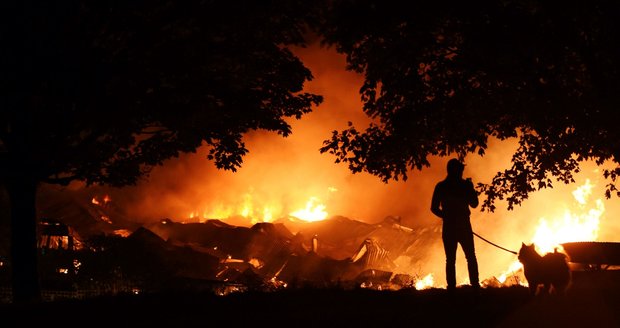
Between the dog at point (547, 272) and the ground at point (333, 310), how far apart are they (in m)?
0.23

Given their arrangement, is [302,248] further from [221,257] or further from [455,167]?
[455,167]

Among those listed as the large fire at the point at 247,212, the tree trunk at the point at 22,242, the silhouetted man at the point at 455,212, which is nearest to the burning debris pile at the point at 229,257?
the tree trunk at the point at 22,242

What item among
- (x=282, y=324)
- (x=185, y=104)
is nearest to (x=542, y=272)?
(x=282, y=324)

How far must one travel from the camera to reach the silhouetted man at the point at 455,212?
974cm

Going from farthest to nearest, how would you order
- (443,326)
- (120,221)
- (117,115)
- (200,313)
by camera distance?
(120,221)
(117,115)
(200,313)
(443,326)

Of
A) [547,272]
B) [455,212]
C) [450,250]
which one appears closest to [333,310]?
[450,250]

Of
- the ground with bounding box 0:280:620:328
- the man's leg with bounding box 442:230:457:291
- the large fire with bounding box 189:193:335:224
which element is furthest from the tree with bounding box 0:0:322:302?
the large fire with bounding box 189:193:335:224

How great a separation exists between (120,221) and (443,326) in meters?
66.0

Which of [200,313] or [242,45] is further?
[242,45]

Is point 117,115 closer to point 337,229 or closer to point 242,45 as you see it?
point 242,45

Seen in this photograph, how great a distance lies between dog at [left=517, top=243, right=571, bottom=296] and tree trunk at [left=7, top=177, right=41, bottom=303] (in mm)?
11144

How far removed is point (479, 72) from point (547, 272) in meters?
4.72

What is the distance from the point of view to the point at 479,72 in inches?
483

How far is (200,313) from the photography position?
25.2 ft
